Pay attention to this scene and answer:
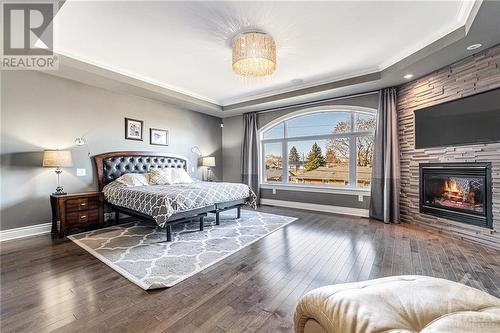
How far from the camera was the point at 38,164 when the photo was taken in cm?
363

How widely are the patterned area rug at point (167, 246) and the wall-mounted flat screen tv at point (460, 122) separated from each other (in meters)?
2.92

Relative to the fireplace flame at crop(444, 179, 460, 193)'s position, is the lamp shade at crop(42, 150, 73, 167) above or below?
above

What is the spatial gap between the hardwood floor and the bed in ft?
2.84

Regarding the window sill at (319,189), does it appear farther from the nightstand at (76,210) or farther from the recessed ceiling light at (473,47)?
the nightstand at (76,210)

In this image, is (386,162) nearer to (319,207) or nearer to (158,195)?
(319,207)

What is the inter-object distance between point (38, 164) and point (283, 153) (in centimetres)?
510

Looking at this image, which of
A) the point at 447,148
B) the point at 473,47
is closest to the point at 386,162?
the point at 447,148

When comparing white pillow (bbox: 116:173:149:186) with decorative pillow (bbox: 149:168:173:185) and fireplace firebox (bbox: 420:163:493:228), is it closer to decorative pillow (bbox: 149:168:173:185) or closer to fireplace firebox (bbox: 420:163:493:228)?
decorative pillow (bbox: 149:168:173:185)

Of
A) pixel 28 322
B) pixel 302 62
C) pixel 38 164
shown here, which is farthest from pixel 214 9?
pixel 38 164

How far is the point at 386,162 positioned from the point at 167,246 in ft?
13.8

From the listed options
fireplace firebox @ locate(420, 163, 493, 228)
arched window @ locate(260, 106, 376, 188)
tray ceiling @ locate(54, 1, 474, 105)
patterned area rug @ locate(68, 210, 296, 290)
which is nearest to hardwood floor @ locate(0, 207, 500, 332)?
patterned area rug @ locate(68, 210, 296, 290)

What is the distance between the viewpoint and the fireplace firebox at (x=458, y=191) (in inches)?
122

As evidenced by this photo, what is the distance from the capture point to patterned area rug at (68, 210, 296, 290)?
2.35 metres

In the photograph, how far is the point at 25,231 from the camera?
348 centimetres
